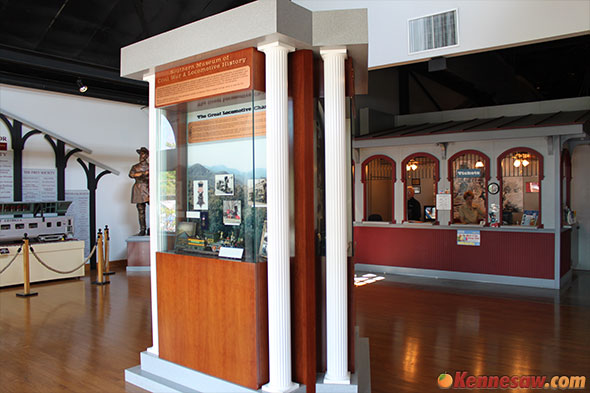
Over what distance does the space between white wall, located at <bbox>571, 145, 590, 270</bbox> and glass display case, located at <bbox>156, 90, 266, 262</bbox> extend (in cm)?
908

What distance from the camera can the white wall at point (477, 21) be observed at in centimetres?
604

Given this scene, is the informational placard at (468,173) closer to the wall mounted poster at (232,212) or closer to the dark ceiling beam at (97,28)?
the wall mounted poster at (232,212)

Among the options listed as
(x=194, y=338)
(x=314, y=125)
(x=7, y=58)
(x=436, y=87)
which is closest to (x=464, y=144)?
(x=436, y=87)

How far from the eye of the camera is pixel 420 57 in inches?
278

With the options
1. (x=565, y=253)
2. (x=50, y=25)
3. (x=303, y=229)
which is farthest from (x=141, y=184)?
(x=565, y=253)

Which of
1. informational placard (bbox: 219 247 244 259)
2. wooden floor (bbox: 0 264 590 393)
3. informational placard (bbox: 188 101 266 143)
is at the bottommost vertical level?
wooden floor (bbox: 0 264 590 393)

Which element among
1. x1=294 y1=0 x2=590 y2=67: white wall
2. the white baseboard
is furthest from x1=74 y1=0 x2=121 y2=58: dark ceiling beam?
the white baseboard

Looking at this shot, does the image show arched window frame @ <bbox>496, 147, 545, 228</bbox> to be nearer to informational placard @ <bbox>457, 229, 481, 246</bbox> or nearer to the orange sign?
informational placard @ <bbox>457, 229, 481, 246</bbox>

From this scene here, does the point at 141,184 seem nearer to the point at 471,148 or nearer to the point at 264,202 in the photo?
the point at 471,148

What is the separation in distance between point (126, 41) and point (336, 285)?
670 cm

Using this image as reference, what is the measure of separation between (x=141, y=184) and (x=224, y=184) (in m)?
7.26

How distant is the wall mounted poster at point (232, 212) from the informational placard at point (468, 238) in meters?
6.37

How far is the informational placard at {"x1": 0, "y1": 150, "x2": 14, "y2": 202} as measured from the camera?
30.2 ft

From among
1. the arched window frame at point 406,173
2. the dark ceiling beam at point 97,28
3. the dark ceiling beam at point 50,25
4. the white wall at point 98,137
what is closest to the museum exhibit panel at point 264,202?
the dark ceiling beam at point 50,25
